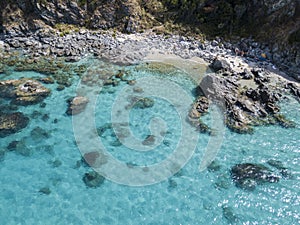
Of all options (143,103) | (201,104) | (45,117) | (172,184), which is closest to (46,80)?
(45,117)

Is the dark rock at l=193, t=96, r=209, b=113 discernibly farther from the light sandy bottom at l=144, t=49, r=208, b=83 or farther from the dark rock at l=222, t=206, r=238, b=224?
the dark rock at l=222, t=206, r=238, b=224

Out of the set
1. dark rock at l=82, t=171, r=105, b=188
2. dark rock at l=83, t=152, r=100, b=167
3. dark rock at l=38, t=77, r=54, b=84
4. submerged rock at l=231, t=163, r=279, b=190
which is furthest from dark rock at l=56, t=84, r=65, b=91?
submerged rock at l=231, t=163, r=279, b=190

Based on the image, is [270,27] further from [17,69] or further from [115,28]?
[17,69]

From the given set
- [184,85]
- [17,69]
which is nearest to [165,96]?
[184,85]

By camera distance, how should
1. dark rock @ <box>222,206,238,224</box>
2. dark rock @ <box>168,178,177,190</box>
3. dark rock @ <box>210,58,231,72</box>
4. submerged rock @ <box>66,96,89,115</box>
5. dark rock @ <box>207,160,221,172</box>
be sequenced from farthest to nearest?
dark rock @ <box>210,58,231,72</box> → submerged rock @ <box>66,96,89,115</box> → dark rock @ <box>207,160,221,172</box> → dark rock @ <box>168,178,177,190</box> → dark rock @ <box>222,206,238,224</box>

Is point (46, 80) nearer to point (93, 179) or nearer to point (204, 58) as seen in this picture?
point (93, 179)

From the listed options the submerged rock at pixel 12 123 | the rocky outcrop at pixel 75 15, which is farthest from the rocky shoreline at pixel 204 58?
the submerged rock at pixel 12 123
